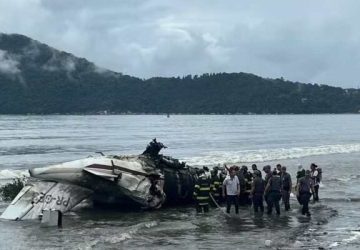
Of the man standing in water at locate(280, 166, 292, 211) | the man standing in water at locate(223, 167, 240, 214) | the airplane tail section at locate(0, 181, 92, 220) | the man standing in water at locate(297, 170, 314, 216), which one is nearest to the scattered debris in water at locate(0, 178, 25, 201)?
the airplane tail section at locate(0, 181, 92, 220)

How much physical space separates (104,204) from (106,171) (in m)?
2.10

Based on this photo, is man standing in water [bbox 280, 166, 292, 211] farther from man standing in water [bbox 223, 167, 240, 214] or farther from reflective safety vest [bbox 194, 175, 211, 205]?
reflective safety vest [bbox 194, 175, 211, 205]

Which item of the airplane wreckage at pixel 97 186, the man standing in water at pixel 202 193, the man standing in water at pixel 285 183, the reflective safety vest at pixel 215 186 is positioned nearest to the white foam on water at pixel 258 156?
the reflective safety vest at pixel 215 186

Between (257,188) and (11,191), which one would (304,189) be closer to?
(257,188)

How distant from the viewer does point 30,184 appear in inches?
933

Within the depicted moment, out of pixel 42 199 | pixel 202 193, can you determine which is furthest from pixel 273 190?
pixel 42 199

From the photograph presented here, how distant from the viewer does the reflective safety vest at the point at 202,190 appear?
73.2 feet

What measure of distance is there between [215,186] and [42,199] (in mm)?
6651

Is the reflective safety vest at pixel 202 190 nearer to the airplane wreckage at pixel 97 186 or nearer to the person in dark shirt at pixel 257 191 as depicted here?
the person in dark shirt at pixel 257 191

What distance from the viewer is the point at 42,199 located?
23.0 metres

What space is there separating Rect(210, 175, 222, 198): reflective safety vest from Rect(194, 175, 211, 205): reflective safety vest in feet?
4.45

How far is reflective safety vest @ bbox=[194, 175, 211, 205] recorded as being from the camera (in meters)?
22.3

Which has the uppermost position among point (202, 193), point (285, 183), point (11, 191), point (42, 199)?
point (285, 183)

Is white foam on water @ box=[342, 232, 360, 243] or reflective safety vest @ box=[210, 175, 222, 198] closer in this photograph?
white foam on water @ box=[342, 232, 360, 243]
